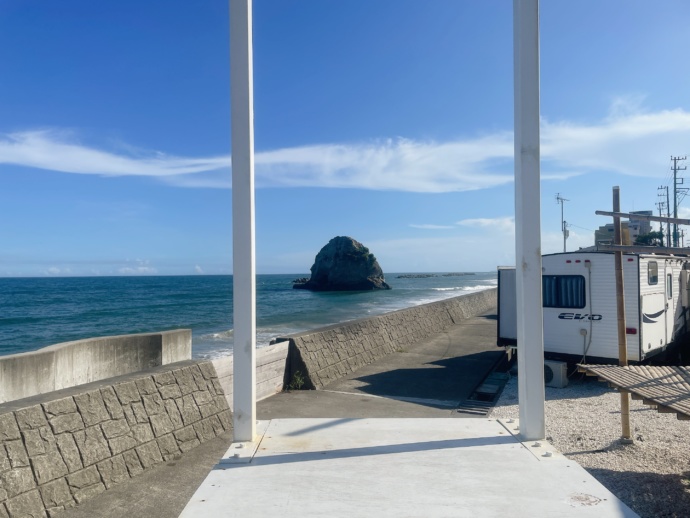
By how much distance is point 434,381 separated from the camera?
9492 mm

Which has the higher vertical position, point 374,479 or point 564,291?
point 564,291

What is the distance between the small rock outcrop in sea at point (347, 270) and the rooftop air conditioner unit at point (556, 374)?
273 feet

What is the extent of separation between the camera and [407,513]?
2.22 metres

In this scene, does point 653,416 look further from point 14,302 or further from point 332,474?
point 14,302

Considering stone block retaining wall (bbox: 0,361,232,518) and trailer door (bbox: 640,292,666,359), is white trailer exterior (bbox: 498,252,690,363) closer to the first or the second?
trailer door (bbox: 640,292,666,359)

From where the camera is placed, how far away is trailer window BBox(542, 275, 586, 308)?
31.6 feet

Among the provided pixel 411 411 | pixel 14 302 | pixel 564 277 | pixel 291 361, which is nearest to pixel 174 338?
pixel 291 361

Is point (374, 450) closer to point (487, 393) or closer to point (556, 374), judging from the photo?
point (487, 393)

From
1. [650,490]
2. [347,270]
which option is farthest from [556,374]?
[347,270]

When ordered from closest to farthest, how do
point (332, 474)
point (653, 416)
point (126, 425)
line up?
point (332, 474) → point (126, 425) → point (653, 416)

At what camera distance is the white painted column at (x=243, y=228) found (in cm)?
319

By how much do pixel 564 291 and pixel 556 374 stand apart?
1558mm

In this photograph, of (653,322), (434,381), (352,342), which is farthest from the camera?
(352,342)

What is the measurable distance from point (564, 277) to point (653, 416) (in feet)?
10.6
